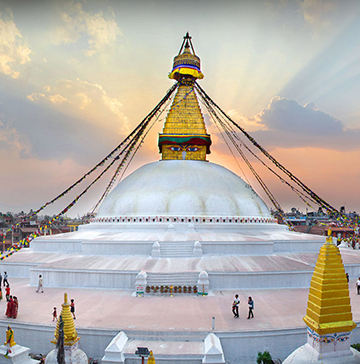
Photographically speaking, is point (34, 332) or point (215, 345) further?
point (34, 332)

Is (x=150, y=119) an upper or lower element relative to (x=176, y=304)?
upper

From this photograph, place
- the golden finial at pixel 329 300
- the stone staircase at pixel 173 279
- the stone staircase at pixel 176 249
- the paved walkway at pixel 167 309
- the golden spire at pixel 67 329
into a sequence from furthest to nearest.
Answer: the stone staircase at pixel 176 249 < the stone staircase at pixel 173 279 < the paved walkway at pixel 167 309 < the golden spire at pixel 67 329 < the golden finial at pixel 329 300

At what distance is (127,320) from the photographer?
21.5ft

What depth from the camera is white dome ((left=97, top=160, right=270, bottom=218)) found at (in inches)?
540

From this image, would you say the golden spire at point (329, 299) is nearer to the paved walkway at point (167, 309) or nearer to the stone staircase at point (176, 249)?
the paved walkway at point (167, 309)

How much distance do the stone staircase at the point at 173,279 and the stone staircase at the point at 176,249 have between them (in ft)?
5.76

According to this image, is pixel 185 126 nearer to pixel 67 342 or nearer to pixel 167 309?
pixel 167 309

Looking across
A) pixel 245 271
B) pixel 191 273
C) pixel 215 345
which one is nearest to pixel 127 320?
pixel 215 345

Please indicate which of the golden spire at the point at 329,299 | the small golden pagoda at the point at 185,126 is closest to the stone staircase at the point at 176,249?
the golden spire at the point at 329,299

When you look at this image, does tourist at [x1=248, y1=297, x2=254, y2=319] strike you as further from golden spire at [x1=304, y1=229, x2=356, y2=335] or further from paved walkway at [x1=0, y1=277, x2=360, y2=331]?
golden spire at [x1=304, y1=229, x2=356, y2=335]

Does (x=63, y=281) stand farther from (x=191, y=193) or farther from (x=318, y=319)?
(x=318, y=319)

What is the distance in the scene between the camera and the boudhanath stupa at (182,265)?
5.96m

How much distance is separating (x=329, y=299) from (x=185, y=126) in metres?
14.2

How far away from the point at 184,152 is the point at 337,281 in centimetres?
1388
